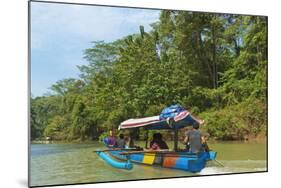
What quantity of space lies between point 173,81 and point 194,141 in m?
0.90

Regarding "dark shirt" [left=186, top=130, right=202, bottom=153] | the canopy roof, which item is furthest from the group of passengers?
the canopy roof

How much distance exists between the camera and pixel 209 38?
29.0ft

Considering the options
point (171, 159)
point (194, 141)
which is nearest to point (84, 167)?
point (171, 159)

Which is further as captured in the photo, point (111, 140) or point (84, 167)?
point (111, 140)

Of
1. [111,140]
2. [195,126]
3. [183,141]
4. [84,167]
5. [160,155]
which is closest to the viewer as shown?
[84,167]

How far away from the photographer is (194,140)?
8492mm

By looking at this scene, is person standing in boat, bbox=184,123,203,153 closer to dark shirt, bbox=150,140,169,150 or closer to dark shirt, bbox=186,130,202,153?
dark shirt, bbox=186,130,202,153

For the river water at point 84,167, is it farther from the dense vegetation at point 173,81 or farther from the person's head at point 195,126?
the person's head at point 195,126

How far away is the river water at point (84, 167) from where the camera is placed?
303 inches

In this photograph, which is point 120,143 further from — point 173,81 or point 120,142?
point 173,81

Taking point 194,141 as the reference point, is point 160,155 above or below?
below

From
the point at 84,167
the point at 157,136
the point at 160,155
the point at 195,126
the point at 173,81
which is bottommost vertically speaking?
the point at 84,167

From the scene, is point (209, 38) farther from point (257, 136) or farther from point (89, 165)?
point (89, 165)

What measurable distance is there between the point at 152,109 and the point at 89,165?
3.89 ft
